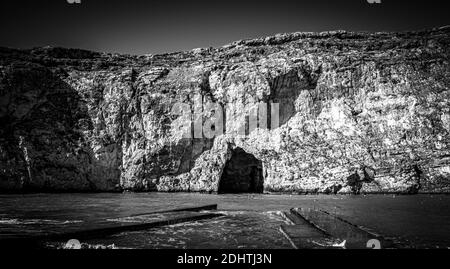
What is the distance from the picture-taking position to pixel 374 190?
76.2 feet

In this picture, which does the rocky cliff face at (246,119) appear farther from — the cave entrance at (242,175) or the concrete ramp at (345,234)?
the concrete ramp at (345,234)

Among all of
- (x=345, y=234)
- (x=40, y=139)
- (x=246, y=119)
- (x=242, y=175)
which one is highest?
(x=246, y=119)

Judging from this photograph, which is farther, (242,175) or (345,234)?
(242,175)

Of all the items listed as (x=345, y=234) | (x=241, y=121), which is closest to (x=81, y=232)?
(x=345, y=234)

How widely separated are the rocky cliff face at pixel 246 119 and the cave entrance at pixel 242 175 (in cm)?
19

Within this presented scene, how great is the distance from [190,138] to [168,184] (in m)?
4.46

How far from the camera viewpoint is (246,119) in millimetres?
28312

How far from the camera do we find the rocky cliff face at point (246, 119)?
24.4 meters

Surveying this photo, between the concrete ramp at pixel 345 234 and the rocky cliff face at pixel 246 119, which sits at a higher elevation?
the rocky cliff face at pixel 246 119

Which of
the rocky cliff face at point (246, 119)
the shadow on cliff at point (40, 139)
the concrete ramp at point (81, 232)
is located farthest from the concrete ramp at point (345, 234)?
the shadow on cliff at point (40, 139)

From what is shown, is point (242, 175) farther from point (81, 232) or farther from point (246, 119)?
point (81, 232)

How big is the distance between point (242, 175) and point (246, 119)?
5.72 m

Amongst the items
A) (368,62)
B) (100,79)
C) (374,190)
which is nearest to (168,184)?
(100,79)

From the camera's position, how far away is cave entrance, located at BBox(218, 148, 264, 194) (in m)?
30.0
